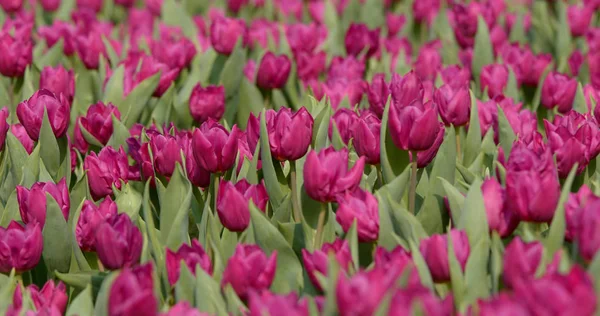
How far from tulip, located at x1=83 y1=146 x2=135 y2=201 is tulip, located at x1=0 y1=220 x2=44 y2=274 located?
40 centimetres

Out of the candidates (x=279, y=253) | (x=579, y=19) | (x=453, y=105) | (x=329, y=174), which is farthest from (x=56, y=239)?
(x=579, y=19)

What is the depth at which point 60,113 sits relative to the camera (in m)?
2.63

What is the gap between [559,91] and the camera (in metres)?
3.02

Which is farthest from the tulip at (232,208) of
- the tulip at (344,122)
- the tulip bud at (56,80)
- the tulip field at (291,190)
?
the tulip bud at (56,80)

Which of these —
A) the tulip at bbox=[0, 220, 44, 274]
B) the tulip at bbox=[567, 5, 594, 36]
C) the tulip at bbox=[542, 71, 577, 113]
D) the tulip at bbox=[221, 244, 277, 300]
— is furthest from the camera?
the tulip at bbox=[567, 5, 594, 36]

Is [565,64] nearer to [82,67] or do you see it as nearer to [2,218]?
[82,67]

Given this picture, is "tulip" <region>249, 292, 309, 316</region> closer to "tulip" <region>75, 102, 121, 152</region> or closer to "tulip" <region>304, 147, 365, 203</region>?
"tulip" <region>304, 147, 365, 203</region>

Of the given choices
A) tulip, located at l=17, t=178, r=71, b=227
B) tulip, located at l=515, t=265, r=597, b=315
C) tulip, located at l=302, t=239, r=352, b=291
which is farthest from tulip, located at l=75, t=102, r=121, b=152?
tulip, located at l=515, t=265, r=597, b=315

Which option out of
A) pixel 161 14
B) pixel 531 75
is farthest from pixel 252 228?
pixel 161 14

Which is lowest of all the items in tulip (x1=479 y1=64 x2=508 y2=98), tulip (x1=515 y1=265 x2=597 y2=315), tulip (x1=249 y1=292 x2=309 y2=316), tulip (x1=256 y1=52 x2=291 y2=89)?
tulip (x1=479 y1=64 x2=508 y2=98)

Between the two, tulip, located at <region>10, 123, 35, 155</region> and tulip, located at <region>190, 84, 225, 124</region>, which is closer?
tulip, located at <region>10, 123, 35, 155</region>

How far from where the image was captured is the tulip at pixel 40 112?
2.60 meters

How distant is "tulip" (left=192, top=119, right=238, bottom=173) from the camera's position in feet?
7.20

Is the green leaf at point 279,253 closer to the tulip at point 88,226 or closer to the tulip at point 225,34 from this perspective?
the tulip at point 88,226
